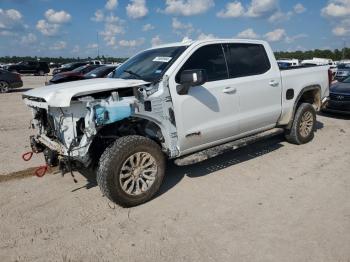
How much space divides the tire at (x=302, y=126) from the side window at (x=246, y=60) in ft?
4.19

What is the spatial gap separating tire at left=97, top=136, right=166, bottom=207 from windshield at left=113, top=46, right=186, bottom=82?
36.4 inches

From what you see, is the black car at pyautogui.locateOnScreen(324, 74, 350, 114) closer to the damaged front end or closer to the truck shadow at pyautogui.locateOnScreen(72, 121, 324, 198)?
the truck shadow at pyautogui.locateOnScreen(72, 121, 324, 198)

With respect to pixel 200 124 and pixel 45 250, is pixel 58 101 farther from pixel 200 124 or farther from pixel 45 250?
pixel 200 124

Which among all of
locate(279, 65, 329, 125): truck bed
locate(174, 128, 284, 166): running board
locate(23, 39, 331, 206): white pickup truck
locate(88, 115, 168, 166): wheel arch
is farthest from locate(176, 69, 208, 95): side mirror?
locate(279, 65, 329, 125): truck bed

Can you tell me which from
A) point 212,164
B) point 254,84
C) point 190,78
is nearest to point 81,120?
point 190,78

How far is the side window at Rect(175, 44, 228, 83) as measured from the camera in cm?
489

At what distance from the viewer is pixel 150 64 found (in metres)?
5.09

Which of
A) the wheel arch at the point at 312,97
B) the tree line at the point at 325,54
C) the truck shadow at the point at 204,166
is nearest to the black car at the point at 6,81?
the truck shadow at the point at 204,166

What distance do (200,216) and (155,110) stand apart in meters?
1.40

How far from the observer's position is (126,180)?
4.31 m

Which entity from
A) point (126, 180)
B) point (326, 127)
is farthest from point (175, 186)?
point (326, 127)

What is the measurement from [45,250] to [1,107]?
436 inches

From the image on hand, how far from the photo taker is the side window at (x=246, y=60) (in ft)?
17.7

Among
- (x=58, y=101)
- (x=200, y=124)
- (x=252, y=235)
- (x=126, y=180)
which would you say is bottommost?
(x=252, y=235)
